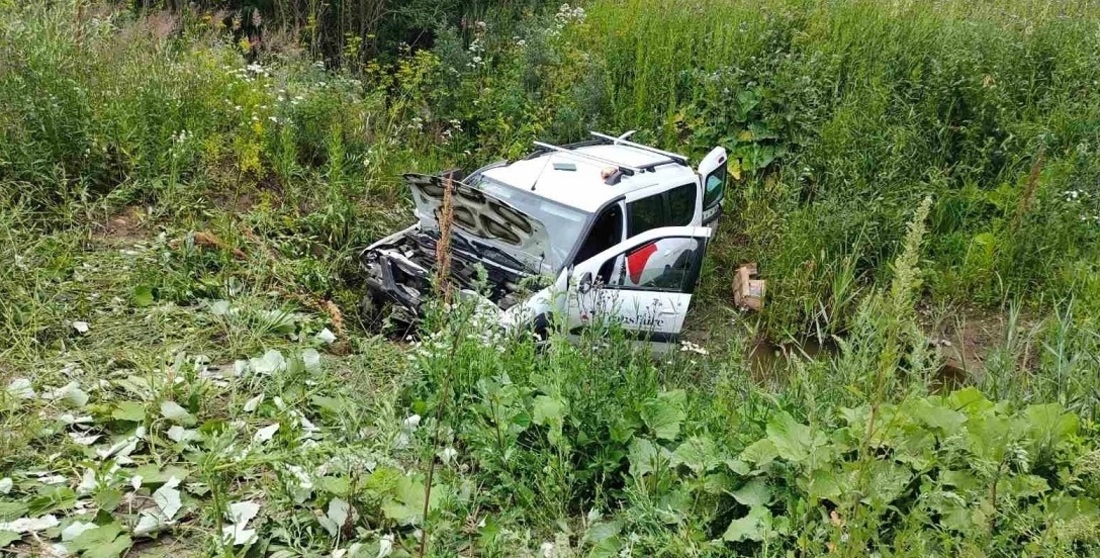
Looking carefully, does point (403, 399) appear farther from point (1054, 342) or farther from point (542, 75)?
point (542, 75)

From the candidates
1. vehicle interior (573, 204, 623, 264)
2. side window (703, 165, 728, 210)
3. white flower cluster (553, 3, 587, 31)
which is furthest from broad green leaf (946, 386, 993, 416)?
white flower cluster (553, 3, 587, 31)

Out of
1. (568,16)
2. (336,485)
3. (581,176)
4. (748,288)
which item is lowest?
(748,288)

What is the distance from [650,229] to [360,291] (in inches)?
99.0

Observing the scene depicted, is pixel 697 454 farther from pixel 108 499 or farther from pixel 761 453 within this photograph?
pixel 108 499

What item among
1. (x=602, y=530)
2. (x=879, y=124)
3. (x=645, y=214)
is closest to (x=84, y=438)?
(x=602, y=530)

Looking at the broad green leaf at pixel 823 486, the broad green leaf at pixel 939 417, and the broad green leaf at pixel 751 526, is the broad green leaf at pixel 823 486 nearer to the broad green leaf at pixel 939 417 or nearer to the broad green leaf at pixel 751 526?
the broad green leaf at pixel 751 526

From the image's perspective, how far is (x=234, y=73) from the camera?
24.2 ft

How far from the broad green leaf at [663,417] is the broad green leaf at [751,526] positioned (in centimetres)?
61

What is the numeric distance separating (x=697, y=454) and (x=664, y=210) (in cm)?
394

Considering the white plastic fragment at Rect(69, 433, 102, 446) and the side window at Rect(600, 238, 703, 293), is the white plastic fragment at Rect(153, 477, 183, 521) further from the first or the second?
the side window at Rect(600, 238, 703, 293)

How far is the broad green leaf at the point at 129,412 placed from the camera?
11.5ft

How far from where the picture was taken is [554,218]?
6145 mm

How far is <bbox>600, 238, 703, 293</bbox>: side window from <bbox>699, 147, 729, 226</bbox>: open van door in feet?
3.85

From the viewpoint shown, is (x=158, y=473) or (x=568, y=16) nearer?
(x=158, y=473)
